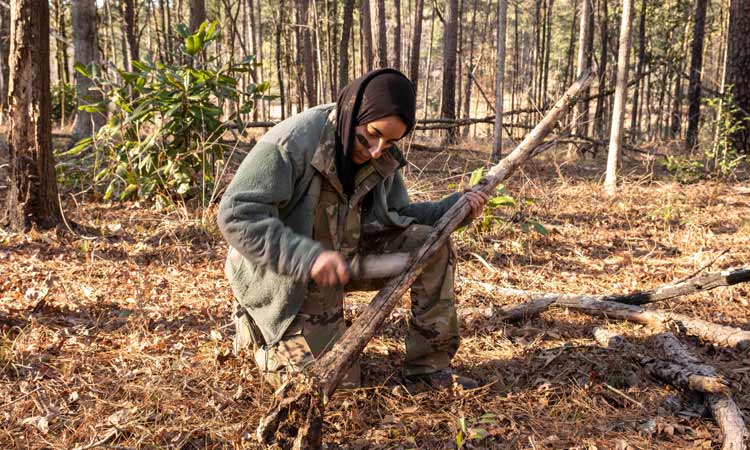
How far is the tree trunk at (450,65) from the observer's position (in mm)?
11109

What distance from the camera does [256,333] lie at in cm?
251

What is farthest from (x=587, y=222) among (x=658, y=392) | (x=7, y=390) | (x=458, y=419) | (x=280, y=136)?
(x=7, y=390)

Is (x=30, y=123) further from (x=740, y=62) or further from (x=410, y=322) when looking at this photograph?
(x=740, y=62)

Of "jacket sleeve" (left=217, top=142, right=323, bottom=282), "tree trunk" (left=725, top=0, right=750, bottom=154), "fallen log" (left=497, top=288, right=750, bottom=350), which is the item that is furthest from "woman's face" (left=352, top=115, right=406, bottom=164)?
"tree trunk" (left=725, top=0, right=750, bottom=154)

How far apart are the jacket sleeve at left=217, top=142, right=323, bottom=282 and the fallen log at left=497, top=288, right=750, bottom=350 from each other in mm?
1725

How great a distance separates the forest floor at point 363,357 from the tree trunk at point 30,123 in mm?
226

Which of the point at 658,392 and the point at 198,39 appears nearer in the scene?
the point at 658,392

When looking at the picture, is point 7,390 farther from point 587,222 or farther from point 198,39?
point 587,222

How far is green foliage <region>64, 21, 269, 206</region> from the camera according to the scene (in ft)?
16.8

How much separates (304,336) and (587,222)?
3595mm

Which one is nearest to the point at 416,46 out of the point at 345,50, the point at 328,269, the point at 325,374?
the point at 345,50

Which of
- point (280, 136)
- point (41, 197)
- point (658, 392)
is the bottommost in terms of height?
point (658, 392)

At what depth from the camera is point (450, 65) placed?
1179 cm

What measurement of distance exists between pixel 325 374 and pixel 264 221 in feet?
1.92
